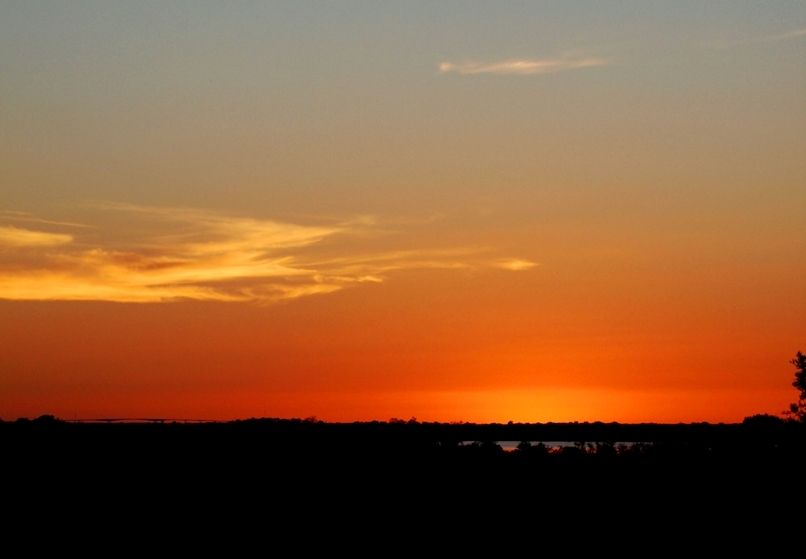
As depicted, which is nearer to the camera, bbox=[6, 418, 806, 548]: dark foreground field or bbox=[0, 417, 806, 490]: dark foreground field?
bbox=[6, 418, 806, 548]: dark foreground field

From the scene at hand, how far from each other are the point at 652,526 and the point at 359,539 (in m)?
8.25

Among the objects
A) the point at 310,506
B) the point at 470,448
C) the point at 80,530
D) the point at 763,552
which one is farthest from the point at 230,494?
the point at 470,448

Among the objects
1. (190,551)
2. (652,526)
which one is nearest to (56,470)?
(190,551)

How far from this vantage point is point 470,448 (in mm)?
62344

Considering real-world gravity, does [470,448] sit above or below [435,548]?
above

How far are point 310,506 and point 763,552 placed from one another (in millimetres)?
13802

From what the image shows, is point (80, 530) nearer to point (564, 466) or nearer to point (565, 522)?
point (565, 522)

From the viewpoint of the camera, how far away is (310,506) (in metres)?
39.8

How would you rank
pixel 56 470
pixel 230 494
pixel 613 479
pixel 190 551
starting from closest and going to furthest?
pixel 190 551 < pixel 230 494 < pixel 613 479 < pixel 56 470

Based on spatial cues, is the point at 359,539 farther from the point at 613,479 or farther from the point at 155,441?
the point at 155,441

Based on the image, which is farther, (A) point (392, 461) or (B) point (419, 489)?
(A) point (392, 461)

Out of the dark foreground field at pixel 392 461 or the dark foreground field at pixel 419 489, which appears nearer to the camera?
the dark foreground field at pixel 419 489

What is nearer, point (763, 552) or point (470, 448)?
point (763, 552)

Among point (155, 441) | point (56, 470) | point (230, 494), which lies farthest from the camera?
point (155, 441)
